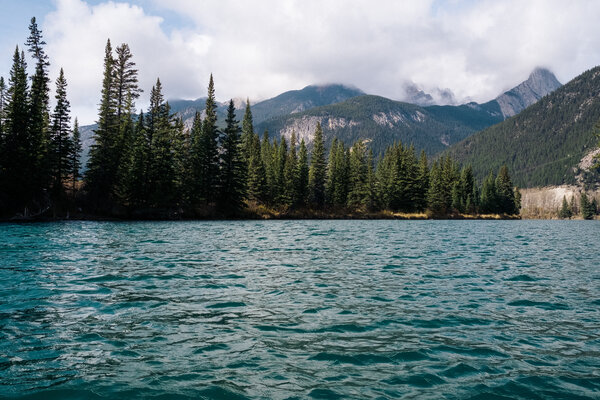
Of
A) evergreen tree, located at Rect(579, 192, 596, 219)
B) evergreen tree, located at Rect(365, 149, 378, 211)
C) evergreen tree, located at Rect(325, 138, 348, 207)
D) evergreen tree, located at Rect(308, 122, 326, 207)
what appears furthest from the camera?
evergreen tree, located at Rect(579, 192, 596, 219)

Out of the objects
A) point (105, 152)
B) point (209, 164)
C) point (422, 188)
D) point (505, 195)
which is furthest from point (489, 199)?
point (105, 152)

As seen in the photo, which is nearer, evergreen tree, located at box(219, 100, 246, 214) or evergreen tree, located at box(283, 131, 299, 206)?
evergreen tree, located at box(219, 100, 246, 214)

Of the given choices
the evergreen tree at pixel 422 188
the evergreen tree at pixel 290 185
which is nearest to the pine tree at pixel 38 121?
the evergreen tree at pixel 290 185

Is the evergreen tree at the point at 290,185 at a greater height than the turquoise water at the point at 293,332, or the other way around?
the evergreen tree at the point at 290,185

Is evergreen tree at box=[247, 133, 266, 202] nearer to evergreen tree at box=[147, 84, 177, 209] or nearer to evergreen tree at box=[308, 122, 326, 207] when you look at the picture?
evergreen tree at box=[308, 122, 326, 207]

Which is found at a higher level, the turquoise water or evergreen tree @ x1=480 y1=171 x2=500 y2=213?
evergreen tree @ x1=480 y1=171 x2=500 y2=213

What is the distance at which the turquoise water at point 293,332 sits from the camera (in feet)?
19.9

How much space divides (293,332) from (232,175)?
216ft

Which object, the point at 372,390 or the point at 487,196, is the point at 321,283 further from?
the point at 487,196

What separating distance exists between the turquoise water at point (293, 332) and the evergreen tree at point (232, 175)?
54247 mm

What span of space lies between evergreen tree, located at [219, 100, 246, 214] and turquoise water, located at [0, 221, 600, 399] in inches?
2136

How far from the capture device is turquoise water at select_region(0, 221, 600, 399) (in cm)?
605

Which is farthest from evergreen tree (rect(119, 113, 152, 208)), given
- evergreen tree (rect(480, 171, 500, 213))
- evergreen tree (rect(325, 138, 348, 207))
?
evergreen tree (rect(480, 171, 500, 213))

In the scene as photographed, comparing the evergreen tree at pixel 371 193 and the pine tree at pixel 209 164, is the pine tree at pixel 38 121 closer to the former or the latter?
the pine tree at pixel 209 164
